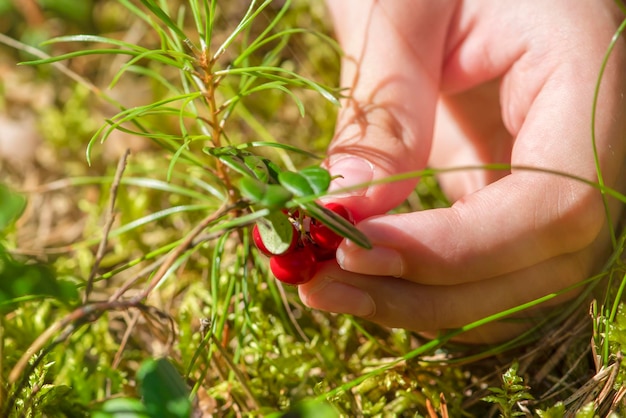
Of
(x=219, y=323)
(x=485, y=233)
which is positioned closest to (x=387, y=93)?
(x=485, y=233)

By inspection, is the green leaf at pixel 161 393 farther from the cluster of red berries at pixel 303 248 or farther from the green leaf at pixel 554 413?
the green leaf at pixel 554 413

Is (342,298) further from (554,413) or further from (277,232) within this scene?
(554,413)

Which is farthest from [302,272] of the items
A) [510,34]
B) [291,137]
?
[291,137]

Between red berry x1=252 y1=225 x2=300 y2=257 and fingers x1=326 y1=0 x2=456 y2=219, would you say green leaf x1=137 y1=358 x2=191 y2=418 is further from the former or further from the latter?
fingers x1=326 y1=0 x2=456 y2=219

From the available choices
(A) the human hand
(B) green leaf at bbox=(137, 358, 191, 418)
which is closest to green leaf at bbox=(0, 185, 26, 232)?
(B) green leaf at bbox=(137, 358, 191, 418)

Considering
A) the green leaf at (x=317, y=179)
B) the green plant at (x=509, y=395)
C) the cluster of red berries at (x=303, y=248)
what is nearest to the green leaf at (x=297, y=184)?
the green leaf at (x=317, y=179)

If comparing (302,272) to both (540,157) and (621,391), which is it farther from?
(621,391)
